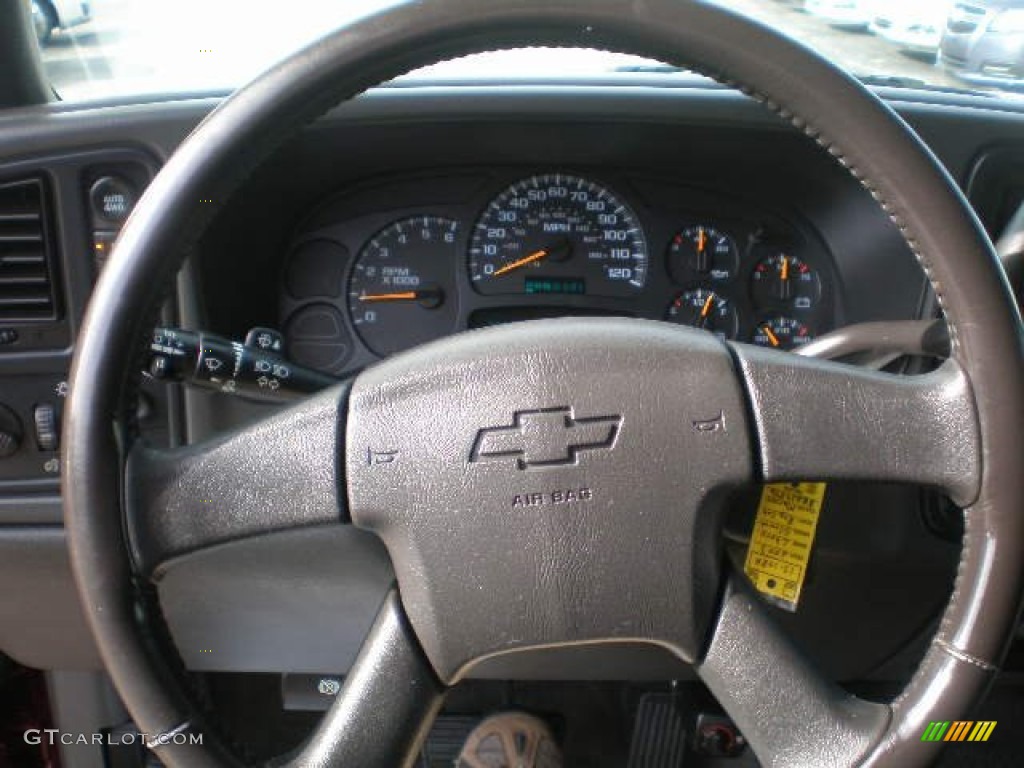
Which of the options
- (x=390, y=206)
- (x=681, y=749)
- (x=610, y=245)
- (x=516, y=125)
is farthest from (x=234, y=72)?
(x=681, y=749)

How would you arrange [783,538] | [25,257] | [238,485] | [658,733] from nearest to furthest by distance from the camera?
[238,485] < [783,538] < [25,257] < [658,733]

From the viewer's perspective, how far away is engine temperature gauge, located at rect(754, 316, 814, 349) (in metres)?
1.83

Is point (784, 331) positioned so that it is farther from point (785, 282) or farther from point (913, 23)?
point (913, 23)

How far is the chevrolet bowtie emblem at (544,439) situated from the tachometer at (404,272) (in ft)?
2.74

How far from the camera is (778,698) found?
39.7 inches

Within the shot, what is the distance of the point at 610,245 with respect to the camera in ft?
5.90

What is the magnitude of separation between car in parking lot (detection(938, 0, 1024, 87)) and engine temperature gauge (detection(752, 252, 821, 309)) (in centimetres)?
40

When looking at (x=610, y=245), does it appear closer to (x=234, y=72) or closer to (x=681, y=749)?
(x=234, y=72)

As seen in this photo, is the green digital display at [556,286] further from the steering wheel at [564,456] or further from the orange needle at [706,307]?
the steering wheel at [564,456]

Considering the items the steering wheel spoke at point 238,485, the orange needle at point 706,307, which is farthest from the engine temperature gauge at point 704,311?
the steering wheel spoke at point 238,485

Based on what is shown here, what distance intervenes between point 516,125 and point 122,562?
3.06 ft

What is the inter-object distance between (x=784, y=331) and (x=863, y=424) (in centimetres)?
87

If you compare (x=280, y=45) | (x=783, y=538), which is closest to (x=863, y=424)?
(x=783, y=538)

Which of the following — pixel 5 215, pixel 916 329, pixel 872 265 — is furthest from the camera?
pixel 872 265
